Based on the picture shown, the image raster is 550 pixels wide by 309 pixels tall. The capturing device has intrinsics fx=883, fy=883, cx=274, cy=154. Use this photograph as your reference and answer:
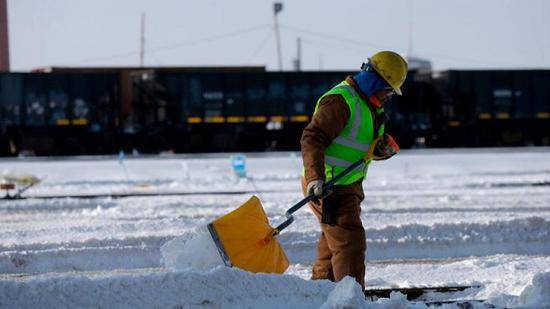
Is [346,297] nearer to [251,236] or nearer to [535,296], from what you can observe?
Answer: [251,236]

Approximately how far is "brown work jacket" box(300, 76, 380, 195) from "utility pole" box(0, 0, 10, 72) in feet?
71.2

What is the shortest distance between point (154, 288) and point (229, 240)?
2.61ft

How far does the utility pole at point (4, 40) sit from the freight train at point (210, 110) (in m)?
0.93

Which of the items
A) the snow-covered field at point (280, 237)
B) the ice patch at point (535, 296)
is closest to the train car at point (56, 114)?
the snow-covered field at point (280, 237)

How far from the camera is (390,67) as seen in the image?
5992 mm

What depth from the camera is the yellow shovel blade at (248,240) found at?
6.03 m

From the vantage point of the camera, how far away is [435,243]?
384 inches

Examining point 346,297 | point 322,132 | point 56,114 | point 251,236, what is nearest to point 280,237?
point 251,236

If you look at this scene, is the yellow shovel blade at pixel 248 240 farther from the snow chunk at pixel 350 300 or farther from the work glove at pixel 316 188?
the snow chunk at pixel 350 300

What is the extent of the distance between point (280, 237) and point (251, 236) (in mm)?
3880

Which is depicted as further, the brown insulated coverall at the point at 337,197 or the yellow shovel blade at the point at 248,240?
the yellow shovel blade at the point at 248,240

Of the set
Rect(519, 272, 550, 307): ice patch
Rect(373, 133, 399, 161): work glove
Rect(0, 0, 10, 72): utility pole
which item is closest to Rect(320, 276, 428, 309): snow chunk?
Rect(519, 272, 550, 307): ice patch

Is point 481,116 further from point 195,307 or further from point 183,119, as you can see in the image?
point 195,307

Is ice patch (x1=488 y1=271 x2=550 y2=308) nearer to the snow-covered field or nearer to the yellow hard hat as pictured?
the snow-covered field
